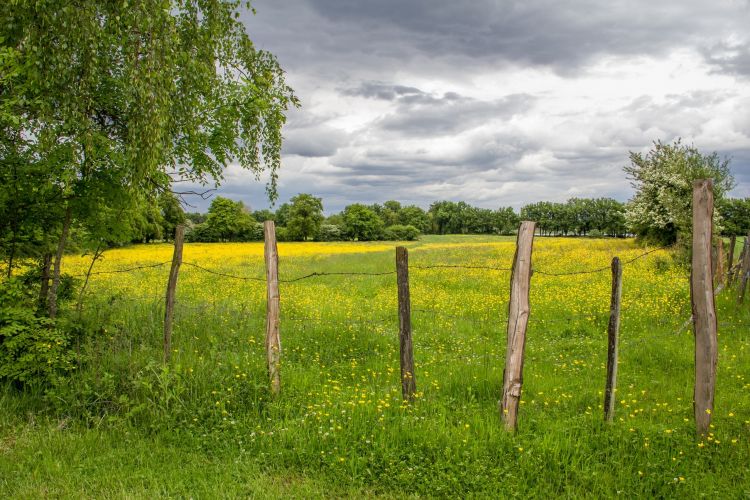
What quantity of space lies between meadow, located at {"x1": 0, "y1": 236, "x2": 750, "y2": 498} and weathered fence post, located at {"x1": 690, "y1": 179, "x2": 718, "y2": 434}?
38 cm

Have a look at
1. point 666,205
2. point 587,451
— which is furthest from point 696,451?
point 666,205

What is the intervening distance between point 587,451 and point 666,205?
30.7m

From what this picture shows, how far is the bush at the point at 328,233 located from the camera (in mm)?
89294

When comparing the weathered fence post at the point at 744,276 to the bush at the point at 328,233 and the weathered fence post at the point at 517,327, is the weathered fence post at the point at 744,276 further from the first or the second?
the bush at the point at 328,233

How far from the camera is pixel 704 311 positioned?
583cm

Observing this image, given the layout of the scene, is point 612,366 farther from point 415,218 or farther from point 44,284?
point 415,218

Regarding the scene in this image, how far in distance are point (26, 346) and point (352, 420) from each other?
494 cm

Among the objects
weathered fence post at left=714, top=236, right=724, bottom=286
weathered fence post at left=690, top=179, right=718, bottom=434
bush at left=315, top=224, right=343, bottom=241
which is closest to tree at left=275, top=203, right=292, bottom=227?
bush at left=315, top=224, right=343, bottom=241

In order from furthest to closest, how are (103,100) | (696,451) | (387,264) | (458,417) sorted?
(387,264) < (103,100) < (458,417) < (696,451)

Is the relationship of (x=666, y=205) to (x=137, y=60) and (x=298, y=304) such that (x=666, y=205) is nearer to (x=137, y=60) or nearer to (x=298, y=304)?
(x=298, y=304)

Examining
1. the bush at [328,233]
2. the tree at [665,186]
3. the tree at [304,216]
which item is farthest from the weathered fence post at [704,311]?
the bush at [328,233]

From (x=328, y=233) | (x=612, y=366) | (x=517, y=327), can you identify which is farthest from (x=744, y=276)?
(x=328, y=233)

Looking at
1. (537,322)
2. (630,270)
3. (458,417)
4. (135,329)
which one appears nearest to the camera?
(458,417)

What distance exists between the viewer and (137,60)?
6.52 m
